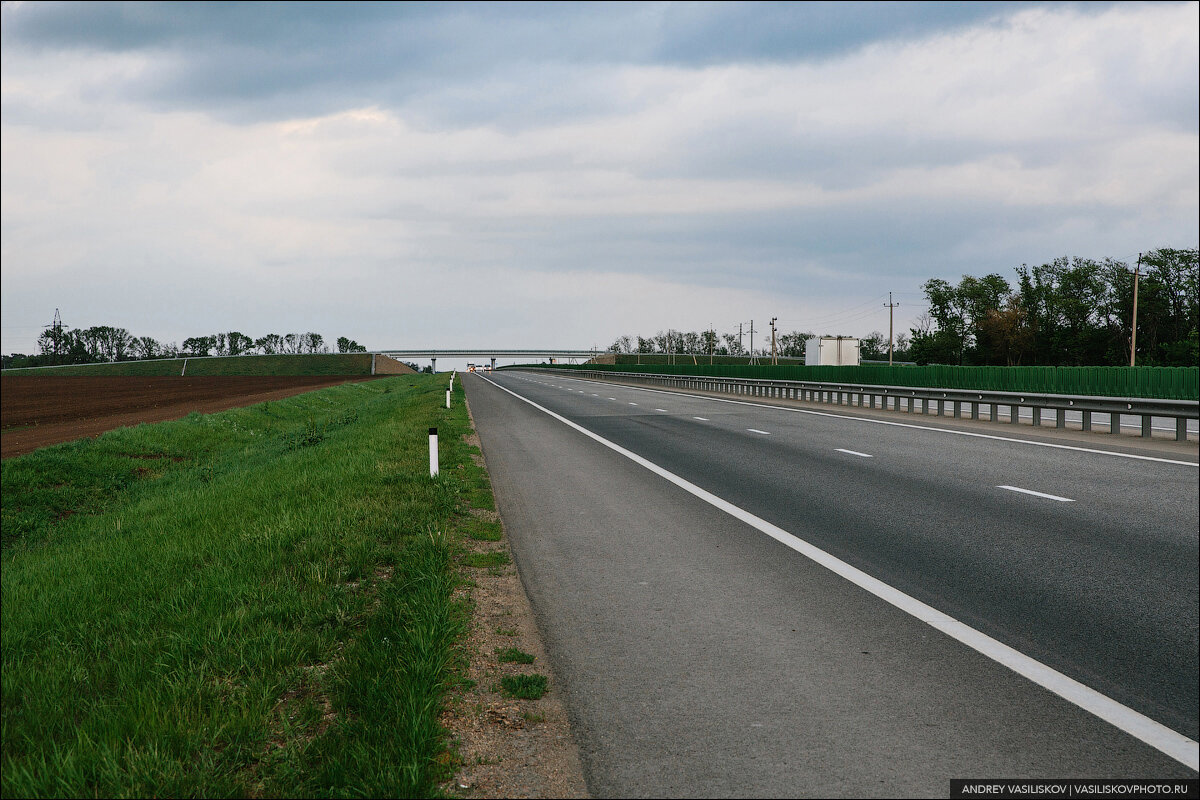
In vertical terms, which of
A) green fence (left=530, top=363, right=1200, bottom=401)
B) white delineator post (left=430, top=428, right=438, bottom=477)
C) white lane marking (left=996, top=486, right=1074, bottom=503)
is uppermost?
green fence (left=530, top=363, right=1200, bottom=401)

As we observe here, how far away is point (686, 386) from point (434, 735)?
55174 mm

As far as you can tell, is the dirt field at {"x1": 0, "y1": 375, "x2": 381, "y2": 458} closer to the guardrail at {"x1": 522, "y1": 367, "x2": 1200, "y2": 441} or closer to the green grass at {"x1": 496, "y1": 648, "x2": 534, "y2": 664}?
the green grass at {"x1": 496, "y1": 648, "x2": 534, "y2": 664}

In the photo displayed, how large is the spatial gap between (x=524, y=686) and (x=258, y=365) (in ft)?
525

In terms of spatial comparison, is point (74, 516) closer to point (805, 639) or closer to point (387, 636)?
point (387, 636)

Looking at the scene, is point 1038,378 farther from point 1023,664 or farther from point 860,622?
point 1023,664

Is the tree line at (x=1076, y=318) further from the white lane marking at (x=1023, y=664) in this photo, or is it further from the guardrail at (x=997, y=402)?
the white lane marking at (x=1023, y=664)

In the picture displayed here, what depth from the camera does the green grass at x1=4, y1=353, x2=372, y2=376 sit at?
412ft

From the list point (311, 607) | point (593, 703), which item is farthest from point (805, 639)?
point (311, 607)

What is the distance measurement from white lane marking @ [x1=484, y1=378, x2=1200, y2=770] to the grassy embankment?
3096 millimetres

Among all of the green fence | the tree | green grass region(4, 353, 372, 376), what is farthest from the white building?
green grass region(4, 353, 372, 376)

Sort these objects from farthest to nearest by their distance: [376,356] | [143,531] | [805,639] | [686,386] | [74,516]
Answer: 1. [376,356]
2. [686,386]
3. [74,516]
4. [143,531]
5. [805,639]

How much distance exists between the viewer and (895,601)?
6059 millimetres

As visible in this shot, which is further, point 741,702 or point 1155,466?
point 1155,466

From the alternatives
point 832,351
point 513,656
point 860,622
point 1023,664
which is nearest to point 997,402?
point 860,622
